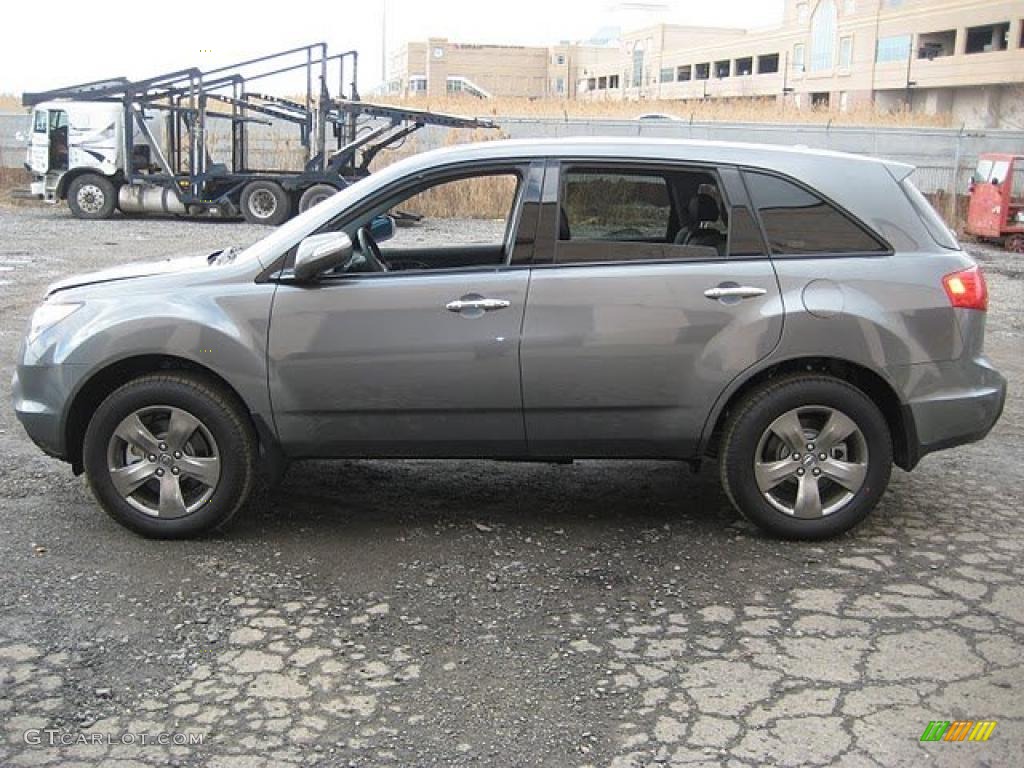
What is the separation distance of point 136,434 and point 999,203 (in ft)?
62.1

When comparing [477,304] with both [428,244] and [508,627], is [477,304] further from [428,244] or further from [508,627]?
[428,244]

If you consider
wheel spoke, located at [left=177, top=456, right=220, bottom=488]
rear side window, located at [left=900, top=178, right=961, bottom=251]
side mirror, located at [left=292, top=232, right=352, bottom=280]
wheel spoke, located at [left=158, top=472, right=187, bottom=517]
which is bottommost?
wheel spoke, located at [left=158, top=472, right=187, bottom=517]

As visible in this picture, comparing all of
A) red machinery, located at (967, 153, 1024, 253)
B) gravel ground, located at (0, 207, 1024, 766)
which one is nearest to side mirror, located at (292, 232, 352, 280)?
gravel ground, located at (0, 207, 1024, 766)

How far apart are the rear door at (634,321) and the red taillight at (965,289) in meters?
0.77

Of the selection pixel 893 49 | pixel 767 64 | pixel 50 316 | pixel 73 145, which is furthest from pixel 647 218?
pixel 767 64

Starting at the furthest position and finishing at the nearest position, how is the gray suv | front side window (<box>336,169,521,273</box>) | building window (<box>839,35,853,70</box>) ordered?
building window (<box>839,35,853,70</box>)
front side window (<box>336,169,521,273</box>)
the gray suv

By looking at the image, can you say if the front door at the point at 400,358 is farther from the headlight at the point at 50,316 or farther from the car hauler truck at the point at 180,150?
the car hauler truck at the point at 180,150

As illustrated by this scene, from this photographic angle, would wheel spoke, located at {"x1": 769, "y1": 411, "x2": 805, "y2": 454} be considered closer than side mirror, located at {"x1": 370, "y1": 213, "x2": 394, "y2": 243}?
Yes

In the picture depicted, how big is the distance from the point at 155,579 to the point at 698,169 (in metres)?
2.90

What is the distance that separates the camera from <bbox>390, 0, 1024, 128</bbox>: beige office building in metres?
70.6

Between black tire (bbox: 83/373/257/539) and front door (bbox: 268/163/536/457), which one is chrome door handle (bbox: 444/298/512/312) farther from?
black tire (bbox: 83/373/257/539)

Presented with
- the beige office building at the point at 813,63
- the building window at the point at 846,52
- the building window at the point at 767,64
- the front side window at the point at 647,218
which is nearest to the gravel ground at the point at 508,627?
the front side window at the point at 647,218

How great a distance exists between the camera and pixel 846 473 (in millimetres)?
4824

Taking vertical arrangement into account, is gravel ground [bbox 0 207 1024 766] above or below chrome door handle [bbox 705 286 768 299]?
below
